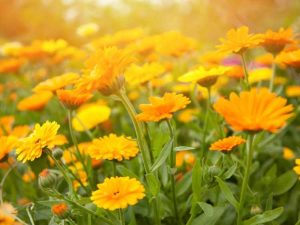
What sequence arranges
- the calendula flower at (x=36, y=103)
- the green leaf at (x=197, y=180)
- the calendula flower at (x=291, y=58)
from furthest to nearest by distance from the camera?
the calendula flower at (x=36, y=103) < the calendula flower at (x=291, y=58) < the green leaf at (x=197, y=180)

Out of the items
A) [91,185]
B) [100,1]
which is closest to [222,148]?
[91,185]

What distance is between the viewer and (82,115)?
167cm

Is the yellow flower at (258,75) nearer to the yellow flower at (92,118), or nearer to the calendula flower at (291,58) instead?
the calendula flower at (291,58)

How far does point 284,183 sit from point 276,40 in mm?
373

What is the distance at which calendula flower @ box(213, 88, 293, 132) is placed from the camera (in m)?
0.79

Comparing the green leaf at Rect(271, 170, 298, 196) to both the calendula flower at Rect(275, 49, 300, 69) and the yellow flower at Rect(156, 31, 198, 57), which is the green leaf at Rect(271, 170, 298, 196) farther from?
the yellow flower at Rect(156, 31, 198, 57)

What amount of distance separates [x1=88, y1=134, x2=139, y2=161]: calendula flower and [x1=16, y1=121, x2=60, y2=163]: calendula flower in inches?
3.6

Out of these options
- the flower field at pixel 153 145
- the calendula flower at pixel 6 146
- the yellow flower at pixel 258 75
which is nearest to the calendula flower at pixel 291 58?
the flower field at pixel 153 145

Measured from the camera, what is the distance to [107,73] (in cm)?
94

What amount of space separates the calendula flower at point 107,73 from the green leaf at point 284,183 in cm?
56

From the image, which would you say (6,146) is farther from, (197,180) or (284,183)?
(284,183)

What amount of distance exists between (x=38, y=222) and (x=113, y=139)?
0.37m

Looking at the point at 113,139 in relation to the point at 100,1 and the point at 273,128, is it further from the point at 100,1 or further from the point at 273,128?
the point at 100,1

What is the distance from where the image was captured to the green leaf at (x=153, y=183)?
0.99m
